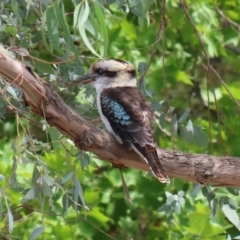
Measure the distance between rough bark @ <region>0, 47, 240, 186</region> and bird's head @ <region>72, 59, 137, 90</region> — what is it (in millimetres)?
544

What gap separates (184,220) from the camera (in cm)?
407

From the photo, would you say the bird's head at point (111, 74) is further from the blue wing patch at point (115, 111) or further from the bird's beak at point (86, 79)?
the blue wing patch at point (115, 111)

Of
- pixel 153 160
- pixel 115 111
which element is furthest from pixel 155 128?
pixel 153 160

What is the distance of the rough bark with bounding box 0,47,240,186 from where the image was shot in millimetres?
2283

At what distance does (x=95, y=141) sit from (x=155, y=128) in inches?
97.9

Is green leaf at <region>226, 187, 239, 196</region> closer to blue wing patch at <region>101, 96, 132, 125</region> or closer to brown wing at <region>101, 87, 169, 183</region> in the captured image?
brown wing at <region>101, 87, 169, 183</region>

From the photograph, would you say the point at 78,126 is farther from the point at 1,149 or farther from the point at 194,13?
the point at 194,13

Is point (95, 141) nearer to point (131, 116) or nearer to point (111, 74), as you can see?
point (131, 116)

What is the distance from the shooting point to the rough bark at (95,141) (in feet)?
7.49

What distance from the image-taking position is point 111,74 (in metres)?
3.16

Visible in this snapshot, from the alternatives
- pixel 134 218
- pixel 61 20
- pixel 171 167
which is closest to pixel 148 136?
pixel 171 167

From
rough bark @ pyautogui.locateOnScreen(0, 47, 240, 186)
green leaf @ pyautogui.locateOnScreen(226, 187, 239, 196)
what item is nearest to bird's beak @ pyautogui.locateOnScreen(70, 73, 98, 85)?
rough bark @ pyautogui.locateOnScreen(0, 47, 240, 186)

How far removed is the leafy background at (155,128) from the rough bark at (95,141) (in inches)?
4.8

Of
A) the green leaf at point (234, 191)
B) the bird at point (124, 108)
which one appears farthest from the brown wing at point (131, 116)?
the green leaf at point (234, 191)
